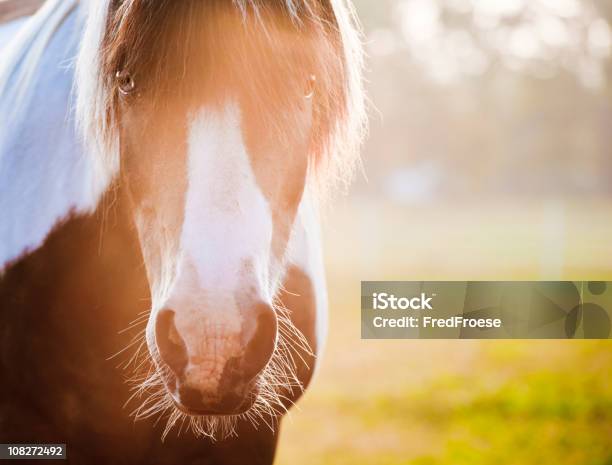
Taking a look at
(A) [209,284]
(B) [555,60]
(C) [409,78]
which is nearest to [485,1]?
(B) [555,60]

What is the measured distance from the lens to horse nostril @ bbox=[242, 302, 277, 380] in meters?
0.78

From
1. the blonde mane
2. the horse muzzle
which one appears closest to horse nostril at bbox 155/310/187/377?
the horse muzzle

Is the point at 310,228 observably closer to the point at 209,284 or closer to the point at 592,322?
the point at 209,284

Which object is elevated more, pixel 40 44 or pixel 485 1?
pixel 485 1

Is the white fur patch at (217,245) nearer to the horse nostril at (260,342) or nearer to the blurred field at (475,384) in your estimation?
the horse nostril at (260,342)

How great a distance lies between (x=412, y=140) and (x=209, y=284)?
2.99 meters

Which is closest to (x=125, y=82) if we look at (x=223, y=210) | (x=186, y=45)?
(x=186, y=45)

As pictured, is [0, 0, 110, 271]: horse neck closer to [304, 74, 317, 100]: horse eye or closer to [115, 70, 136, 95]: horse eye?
[115, 70, 136, 95]: horse eye

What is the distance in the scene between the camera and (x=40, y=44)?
118 centimetres

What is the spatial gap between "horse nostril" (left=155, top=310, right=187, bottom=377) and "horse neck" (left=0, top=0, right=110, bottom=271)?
0.38 m

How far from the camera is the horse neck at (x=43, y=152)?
1.08 metres

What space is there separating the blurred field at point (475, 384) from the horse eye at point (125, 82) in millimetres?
1030

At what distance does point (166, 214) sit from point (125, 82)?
0.22 m

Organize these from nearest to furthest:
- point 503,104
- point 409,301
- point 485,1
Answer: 1. point 409,301
2. point 485,1
3. point 503,104
